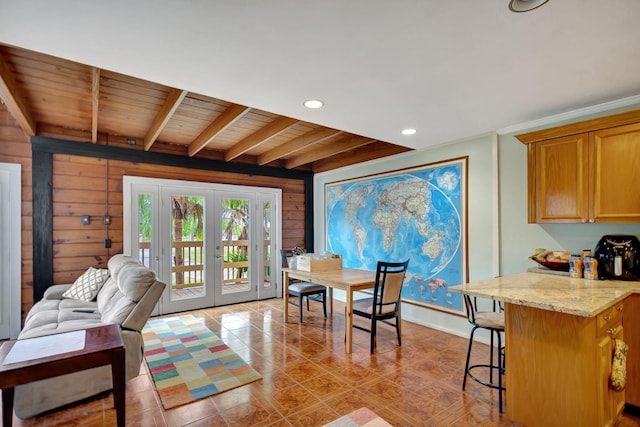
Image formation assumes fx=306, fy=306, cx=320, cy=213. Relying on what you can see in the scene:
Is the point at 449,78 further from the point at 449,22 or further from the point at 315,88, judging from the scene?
the point at 315,88

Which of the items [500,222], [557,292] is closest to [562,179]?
[500,222]

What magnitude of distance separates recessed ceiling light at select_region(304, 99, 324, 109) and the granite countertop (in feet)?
5.71

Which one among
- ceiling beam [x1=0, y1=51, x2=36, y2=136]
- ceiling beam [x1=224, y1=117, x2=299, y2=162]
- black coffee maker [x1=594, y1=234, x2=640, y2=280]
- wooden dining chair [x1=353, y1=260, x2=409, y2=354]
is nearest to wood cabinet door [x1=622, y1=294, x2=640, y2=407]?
black coffee maker [x1=594, y1=234, x2=640, y2=280]

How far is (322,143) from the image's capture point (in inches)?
179

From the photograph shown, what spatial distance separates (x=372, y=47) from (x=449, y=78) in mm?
705

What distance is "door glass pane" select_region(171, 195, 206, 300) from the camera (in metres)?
4.64

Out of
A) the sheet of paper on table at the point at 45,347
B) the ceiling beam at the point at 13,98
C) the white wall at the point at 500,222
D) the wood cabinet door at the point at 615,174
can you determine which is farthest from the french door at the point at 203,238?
the wood cabinet door at the point at 615,174

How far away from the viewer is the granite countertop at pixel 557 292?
1.66 metres

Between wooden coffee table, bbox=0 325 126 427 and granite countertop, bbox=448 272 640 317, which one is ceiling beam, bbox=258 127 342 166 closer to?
granite countertop, bbox=448 272 640 317

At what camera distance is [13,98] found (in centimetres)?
258

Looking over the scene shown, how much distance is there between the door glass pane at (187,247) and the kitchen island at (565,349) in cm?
398

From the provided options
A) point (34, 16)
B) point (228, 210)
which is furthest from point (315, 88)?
point (228, 210)

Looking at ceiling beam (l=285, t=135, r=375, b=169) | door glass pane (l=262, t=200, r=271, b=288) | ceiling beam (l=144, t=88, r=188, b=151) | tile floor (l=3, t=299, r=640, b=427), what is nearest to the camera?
tile floor (l=3, t=299, r=640, b=427)

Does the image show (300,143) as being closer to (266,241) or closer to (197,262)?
(266,241)
